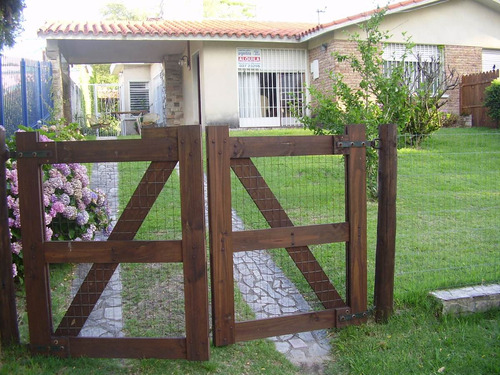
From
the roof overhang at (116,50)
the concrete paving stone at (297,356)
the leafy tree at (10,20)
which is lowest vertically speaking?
the concrete paving stone at (297,356)

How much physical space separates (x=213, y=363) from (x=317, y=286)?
3.20ft

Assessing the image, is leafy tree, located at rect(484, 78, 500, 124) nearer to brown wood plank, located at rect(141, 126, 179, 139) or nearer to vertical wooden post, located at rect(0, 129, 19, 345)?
brown wood plank, located at rect(141, 126, 179, 139)

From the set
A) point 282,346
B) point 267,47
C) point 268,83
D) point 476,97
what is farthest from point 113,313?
point 476,97

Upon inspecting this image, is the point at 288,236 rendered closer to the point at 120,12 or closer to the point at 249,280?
the point at 249,280

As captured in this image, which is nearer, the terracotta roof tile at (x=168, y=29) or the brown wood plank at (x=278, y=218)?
the brown wood plank at (x=278, y=218)

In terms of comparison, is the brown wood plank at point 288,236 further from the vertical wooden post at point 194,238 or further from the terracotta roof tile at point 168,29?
the terracotta roof tile at point 168,29

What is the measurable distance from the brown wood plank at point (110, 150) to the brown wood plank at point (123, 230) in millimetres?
82

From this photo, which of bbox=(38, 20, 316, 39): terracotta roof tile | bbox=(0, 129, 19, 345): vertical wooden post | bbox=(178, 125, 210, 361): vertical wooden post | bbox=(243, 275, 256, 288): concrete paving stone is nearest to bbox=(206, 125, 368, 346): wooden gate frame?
bbox=(178, 125, 210, 361): vertical wooden post

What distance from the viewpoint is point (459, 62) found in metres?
17.3

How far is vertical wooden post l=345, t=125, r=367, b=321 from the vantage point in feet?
13.5

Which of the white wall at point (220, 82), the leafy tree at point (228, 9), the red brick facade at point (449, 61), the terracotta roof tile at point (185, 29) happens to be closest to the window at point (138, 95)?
the terracotta roof tile at point (185, 29)

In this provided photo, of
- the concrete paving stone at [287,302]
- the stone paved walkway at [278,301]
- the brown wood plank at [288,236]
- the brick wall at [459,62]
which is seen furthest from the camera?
the brick wall at [459,62]

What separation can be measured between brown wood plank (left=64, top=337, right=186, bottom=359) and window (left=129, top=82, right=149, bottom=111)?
2440 cm

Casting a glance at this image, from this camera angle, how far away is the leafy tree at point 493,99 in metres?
14.5
